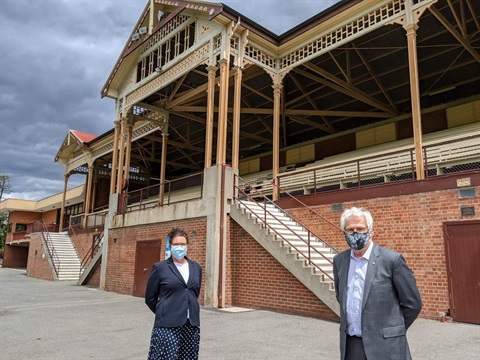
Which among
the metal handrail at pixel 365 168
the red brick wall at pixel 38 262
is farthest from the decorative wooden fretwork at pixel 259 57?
A: the red brick wall at pixel 38 262

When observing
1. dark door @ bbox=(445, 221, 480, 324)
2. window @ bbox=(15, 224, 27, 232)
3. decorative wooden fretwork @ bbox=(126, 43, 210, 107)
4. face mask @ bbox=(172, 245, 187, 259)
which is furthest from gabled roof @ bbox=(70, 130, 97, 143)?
face mask @ bbox=(172, 245, 187, 259)

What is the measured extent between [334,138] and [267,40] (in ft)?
24.7

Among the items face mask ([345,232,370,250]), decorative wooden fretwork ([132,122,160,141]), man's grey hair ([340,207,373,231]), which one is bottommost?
face mask ([345,232,370,250])

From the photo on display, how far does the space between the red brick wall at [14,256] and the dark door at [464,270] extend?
39.2m

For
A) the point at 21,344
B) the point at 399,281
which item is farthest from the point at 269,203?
the point at 399,281

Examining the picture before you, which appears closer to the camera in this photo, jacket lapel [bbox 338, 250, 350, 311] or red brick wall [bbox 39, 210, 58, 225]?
jacket lapel [bbox 338, 250, 350, 311]

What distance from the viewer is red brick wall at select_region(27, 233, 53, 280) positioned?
2219 centimetres

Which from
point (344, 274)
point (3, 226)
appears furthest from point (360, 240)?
point (3, 226)

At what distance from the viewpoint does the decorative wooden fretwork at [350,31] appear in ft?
34.7

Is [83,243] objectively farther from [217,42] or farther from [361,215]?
[361,215]

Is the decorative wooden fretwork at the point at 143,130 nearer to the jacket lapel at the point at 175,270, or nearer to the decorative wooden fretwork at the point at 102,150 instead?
the decorative wooden fretwork at the point at 102,150

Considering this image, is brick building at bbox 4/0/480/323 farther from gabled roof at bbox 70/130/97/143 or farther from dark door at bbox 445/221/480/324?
gabled roof at bbox 70/130/97/143

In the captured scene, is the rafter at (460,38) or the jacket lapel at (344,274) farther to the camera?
the rafter at (460,38)

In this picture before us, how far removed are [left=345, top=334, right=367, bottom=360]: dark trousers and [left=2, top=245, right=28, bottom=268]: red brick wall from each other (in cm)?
4128
